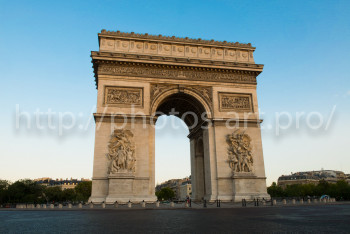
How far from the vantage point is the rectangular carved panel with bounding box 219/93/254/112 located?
23125mm

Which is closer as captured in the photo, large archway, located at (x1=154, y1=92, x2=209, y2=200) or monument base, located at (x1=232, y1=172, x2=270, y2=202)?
monument base, located at (x1=232, y1=172, x2=270, y2=202)

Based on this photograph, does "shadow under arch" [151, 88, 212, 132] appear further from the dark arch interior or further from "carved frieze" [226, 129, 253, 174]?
"carved frieze" [226, 129, 253, 174]

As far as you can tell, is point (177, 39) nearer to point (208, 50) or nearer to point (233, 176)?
point (208, 50)

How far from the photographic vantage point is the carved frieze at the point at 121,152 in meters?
19.5

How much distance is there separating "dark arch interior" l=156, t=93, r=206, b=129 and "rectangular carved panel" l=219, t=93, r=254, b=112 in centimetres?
169

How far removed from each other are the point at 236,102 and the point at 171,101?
5.47 m

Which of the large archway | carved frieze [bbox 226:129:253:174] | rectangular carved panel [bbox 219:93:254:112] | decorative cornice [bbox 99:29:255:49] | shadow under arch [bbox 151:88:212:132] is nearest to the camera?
carved frieze [bbox 226:129:253:174]

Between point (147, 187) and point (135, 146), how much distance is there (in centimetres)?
296

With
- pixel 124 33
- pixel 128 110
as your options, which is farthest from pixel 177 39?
pixel 128 110

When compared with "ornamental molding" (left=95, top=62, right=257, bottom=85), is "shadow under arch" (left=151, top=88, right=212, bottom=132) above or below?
below

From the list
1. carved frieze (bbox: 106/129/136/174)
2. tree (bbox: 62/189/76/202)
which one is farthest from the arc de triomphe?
tree (bbox: 62/189/76/202)

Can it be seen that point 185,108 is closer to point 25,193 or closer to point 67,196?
point 25,193

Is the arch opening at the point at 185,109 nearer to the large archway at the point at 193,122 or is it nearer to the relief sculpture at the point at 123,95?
the large archway at the point at 193,122

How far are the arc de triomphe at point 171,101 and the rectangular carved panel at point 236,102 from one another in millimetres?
80
